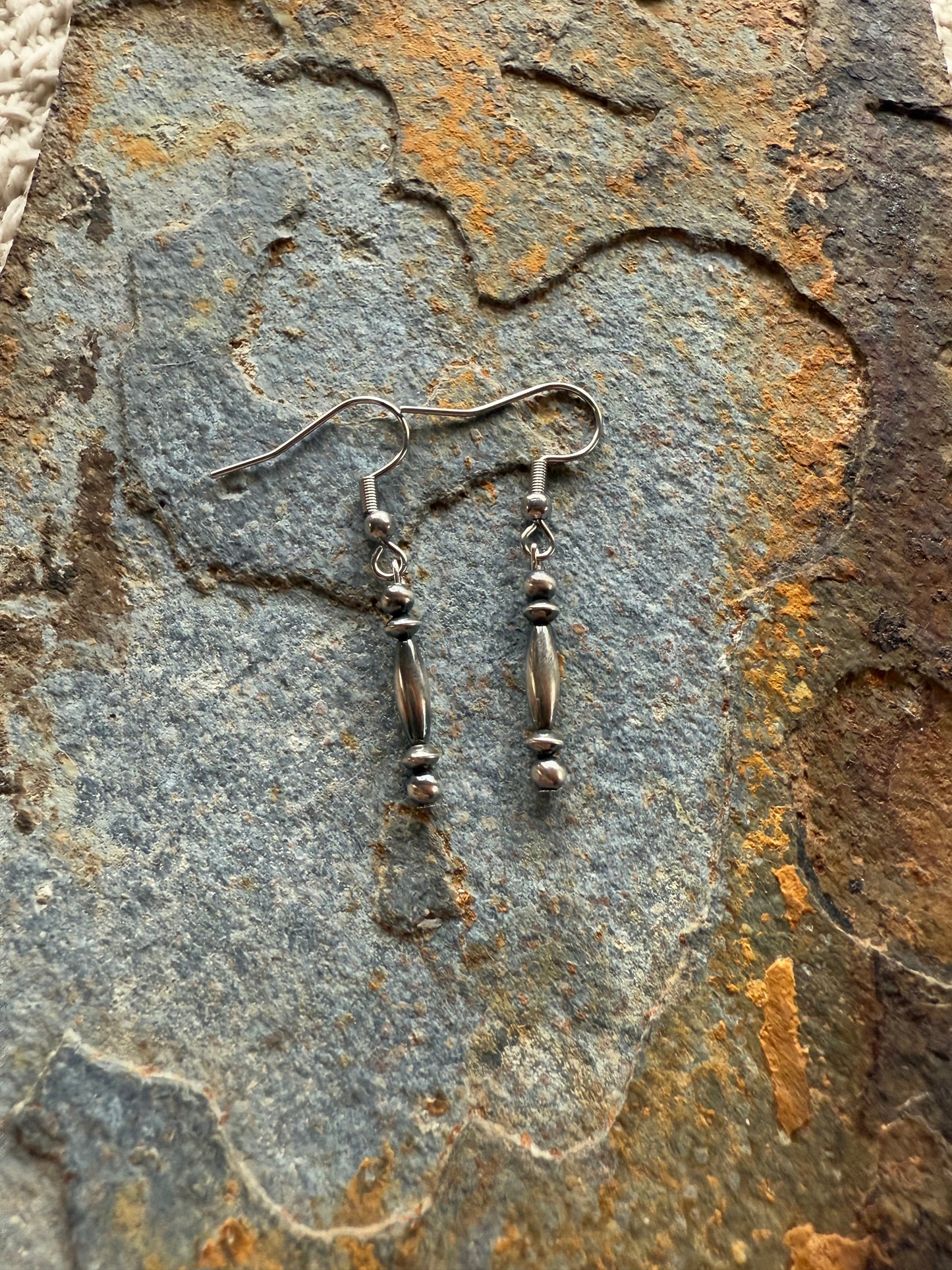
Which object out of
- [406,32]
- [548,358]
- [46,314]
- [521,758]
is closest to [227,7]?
[406,32]

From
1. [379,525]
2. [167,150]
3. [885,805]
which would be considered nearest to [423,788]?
[379,525]

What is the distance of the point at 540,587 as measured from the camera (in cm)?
148

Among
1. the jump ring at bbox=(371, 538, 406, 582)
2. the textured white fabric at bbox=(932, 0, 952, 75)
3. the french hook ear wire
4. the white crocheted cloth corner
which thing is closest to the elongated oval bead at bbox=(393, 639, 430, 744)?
the jump ring at bbox=(371, 538, 406, 582)

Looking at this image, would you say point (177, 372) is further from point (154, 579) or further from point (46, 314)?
point (154, 579)

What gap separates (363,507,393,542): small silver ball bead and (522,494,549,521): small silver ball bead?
201 millimetres

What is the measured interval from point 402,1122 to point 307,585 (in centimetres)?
73

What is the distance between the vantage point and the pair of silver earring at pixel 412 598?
1434 mm

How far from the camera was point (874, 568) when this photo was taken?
151 centimetres

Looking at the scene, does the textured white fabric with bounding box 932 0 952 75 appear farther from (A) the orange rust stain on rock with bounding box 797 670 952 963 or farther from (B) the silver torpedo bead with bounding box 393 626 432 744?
(B) the silver torpedo bead with bounding box 393 626 432 744

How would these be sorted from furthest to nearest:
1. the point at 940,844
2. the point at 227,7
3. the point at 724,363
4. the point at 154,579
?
the point at 227,7 → the point at 724,363 → the point at 154,579 → the point at 940,844

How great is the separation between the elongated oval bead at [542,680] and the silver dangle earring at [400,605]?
144 mm

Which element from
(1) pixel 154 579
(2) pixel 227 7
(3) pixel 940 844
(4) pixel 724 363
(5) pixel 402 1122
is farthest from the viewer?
(2) pixel 227 7

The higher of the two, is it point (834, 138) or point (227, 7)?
point (227, 7)

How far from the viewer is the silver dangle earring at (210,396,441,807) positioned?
56.4 inches
